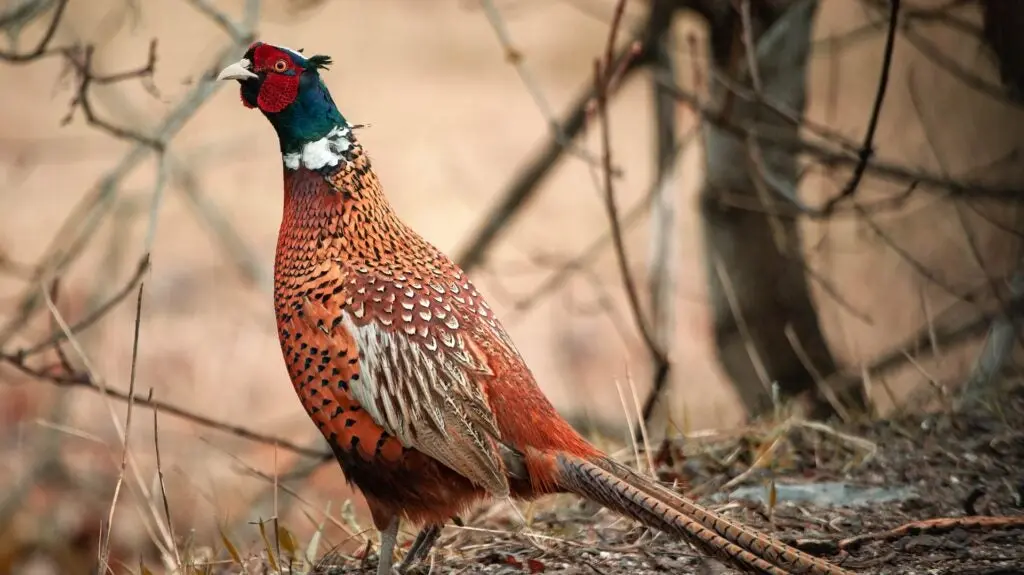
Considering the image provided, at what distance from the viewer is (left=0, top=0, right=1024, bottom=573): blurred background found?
14.2ft

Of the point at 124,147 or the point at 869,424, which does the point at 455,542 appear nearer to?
the point at 869,424

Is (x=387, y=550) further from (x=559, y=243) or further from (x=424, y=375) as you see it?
(x=559, y=243)

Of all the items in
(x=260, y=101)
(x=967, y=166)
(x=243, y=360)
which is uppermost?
(x=260, y=101)

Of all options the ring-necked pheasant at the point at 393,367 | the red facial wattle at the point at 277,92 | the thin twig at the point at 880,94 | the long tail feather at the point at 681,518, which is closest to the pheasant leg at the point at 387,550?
the ring-necked pheasant at the point at 393,367

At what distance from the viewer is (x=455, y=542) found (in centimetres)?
350

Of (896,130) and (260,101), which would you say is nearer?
(260,101)

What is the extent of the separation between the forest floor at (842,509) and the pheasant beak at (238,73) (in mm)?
1385

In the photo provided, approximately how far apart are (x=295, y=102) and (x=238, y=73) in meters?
0.17

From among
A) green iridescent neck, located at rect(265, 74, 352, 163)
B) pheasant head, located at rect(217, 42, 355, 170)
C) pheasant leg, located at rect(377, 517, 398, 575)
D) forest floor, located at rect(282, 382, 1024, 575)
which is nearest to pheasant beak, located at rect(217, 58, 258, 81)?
pheasant head, located at rect(217, 42, 355, 170)

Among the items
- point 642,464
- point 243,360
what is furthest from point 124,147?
point 642,464

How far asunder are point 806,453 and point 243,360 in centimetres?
647

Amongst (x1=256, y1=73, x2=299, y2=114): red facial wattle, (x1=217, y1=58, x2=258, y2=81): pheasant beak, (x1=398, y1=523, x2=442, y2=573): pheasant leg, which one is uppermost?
(x1=217, y1=58, x2=258, y2=81): pheasant beak

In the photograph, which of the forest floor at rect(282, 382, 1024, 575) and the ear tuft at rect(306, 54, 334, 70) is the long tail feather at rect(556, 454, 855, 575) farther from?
the ear tuft at rect(306, 54, 334, 70)

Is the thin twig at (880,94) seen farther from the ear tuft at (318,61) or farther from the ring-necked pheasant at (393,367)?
the ear tuft at (318,61)
